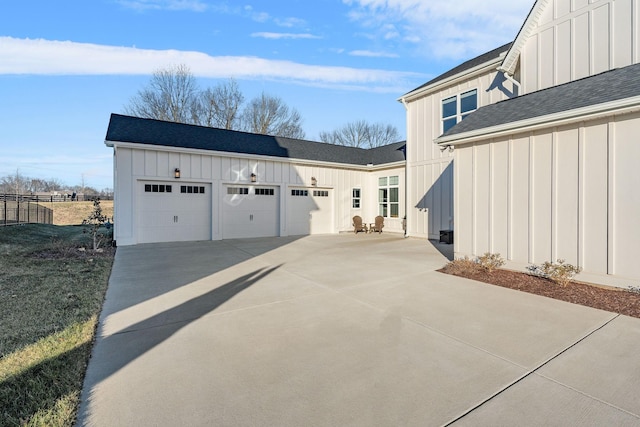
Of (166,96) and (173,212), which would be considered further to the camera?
(166,96)

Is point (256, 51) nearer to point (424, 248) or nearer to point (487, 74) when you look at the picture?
point (487, 74)

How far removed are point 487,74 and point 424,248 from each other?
6301 millimetres

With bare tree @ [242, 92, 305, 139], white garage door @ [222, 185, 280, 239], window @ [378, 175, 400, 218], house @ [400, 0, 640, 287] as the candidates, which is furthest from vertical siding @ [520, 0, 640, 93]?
bare tree @ [242, 92, 305, 139]

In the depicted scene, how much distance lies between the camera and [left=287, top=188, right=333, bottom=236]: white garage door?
13914 mm

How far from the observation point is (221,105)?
91.6 feet

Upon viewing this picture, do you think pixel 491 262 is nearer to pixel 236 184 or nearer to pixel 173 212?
pixel 236 184

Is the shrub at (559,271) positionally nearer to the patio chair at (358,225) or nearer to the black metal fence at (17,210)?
the patio chair at (358,225)

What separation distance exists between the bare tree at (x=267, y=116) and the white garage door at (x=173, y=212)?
1822 centimetres

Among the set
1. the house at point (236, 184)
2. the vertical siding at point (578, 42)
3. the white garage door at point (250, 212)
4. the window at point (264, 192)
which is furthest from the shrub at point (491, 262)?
the window at point (264, 192)

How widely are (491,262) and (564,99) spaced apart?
3363 mm

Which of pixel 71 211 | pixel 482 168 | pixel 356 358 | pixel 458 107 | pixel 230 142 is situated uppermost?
pixel 458 107

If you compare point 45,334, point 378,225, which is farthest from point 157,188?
point 378,225

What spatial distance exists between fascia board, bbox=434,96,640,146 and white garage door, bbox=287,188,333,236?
8089mm

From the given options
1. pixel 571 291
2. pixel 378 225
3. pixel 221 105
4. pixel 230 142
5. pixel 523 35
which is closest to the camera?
pixel 571 291
